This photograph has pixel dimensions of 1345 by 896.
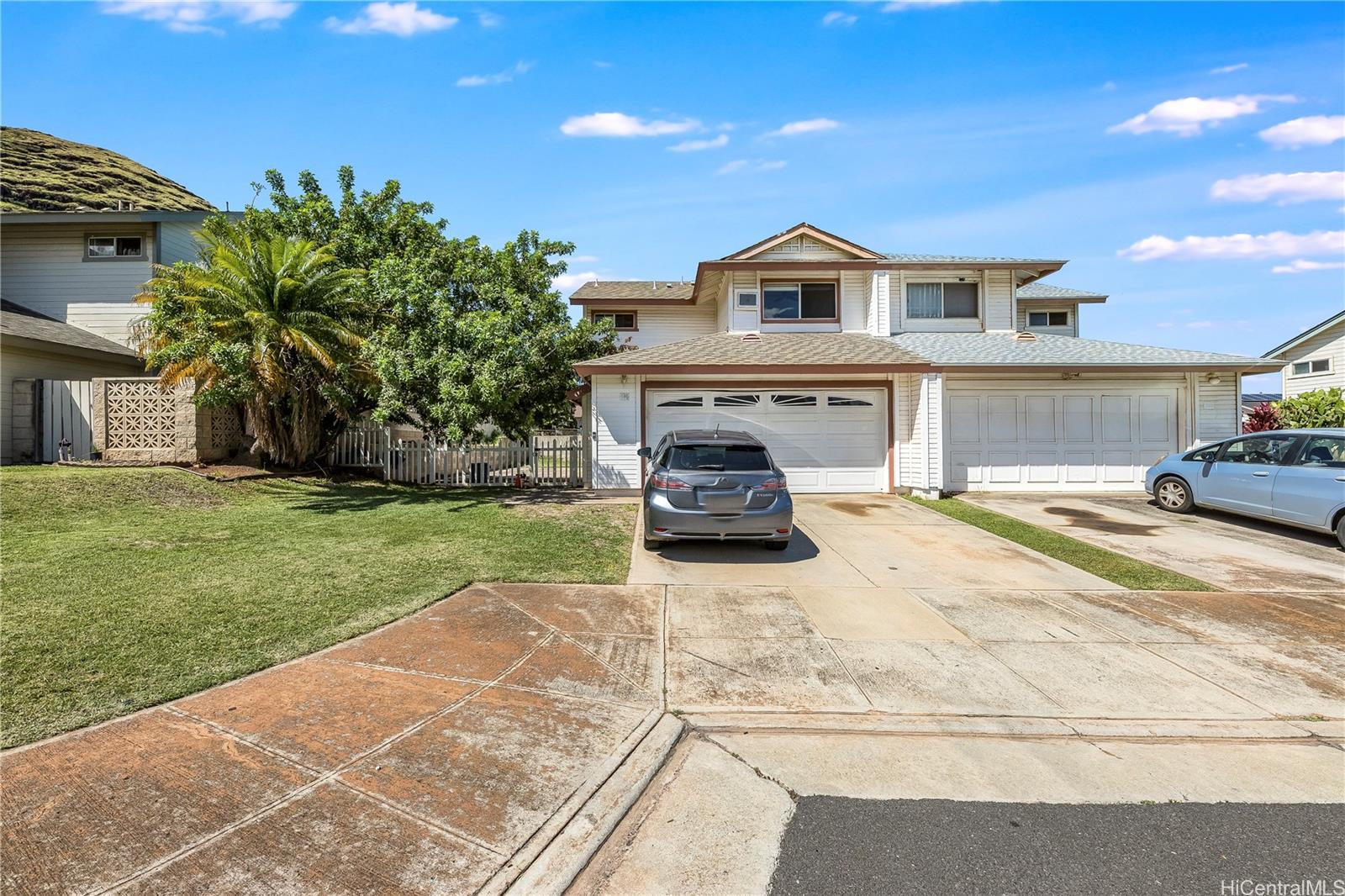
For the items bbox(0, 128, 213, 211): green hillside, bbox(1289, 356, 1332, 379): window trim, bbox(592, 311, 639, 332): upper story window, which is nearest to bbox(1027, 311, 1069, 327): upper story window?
bbox(1289, 356, 1332, 379): window trim

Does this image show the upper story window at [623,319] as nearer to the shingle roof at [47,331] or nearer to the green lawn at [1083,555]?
the green lawn at [1083,555]

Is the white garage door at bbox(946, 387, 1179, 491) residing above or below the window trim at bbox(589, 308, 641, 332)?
below

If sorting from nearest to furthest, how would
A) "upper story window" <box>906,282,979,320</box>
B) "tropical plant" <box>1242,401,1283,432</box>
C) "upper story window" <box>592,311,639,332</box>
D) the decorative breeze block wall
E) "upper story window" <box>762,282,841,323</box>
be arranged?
the decorative breeze block wall
"tropical plant" <box>1242,401,1283,432</box>
"upper story window" <box>762,282,841,323</box>
"upper story window" <box>906,282,979,320</box>
"upper story window" <box>592,311,639,332</box>

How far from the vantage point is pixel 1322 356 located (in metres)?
20.8

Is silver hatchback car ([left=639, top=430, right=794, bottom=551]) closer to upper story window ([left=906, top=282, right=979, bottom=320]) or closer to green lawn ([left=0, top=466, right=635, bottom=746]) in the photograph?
green lawn ([left=0, top=466, right=635, bottom=746])

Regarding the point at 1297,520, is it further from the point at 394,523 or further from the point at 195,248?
the point at 195,248

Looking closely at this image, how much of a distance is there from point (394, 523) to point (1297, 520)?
13.6 m

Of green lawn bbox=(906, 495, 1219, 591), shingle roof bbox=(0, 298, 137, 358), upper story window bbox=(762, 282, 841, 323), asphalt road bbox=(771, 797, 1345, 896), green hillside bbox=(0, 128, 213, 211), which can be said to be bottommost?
asphalt road bbox=(771, 797, 1345, 896)

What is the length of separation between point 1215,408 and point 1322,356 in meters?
12.7

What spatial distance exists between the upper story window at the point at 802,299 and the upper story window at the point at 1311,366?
62.6 ft

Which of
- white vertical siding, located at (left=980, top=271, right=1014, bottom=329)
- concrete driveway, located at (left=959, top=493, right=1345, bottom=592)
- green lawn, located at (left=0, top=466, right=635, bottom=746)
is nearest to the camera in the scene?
green lawn, located at (left=0, top=466, right=635, bottom=746)

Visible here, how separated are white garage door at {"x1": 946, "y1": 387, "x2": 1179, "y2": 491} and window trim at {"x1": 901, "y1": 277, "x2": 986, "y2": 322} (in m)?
3.66

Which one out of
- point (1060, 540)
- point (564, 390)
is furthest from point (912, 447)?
point (564, 390)

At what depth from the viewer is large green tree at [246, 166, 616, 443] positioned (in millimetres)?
11156
